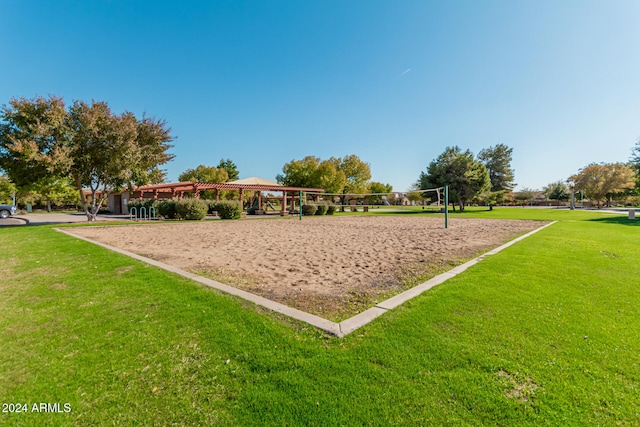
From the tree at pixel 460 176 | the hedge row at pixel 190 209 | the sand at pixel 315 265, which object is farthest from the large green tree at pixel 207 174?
the sand at pixel 315 265

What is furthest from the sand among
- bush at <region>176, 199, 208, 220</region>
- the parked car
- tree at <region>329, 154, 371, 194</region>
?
tree at <region>329, 154, 371, 194</region>

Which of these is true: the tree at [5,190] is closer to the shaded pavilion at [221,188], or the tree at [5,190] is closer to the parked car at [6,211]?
the parked car at [6,211]

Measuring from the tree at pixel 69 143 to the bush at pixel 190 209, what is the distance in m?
2.99

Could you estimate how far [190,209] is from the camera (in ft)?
55.2

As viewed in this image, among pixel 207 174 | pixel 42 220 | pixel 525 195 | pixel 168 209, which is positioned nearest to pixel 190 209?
pixel 168 209

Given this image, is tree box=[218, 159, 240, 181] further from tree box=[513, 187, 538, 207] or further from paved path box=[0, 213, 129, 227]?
tree box=[513, 187, 538, 207]

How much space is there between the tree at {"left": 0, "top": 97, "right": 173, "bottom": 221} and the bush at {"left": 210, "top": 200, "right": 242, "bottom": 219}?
16.5 ft

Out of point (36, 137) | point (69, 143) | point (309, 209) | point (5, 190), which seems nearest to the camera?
point (36, 137)

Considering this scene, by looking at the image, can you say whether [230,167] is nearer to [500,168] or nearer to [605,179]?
[500,168]

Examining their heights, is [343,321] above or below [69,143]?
below

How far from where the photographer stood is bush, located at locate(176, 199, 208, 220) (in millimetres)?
16750

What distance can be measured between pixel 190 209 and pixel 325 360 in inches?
659

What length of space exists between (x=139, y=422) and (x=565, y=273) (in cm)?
545

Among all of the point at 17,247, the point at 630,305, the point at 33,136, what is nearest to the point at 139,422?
the point at 630,305
